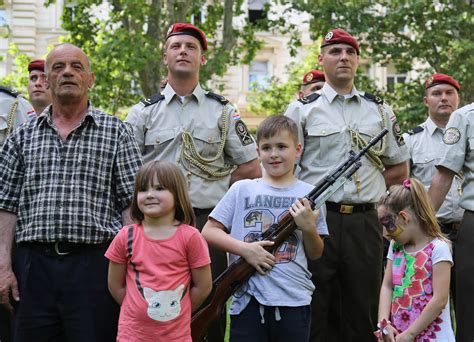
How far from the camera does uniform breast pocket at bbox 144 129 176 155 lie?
19.2ft

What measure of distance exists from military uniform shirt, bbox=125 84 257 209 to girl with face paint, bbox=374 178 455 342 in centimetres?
142

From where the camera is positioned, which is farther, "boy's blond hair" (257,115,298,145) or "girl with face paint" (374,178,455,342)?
"boy's blond hair" (257,115,298,145)

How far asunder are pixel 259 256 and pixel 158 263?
2.25 feet

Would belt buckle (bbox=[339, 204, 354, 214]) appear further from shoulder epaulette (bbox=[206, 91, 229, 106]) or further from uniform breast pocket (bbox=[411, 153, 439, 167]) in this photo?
uniform breast pocket (bbox=[411, 153, 439, 167])

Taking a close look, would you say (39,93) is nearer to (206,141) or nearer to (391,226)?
(206,141)

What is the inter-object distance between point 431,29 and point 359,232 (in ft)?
39.6

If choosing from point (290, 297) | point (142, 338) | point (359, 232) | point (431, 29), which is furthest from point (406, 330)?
point (431, 29)

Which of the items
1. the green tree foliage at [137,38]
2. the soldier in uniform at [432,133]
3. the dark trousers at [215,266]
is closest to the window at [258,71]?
the green tree foliage at [137,38]

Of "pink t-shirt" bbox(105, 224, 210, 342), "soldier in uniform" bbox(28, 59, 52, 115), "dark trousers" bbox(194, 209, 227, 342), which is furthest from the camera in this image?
"soldier in uniform" bbox(28, 59, 52, 115)

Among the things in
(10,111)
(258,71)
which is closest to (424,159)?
(10,111)

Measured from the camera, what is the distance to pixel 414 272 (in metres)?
4.80

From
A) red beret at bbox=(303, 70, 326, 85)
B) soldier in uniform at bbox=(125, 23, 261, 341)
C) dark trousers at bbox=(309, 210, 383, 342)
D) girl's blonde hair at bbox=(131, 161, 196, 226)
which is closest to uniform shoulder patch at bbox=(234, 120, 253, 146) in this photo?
soldier in uniform at bbox=(125, 23, 261, 341)

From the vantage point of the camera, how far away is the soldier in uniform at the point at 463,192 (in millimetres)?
5586

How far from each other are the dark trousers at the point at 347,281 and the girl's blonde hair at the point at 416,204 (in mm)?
865
